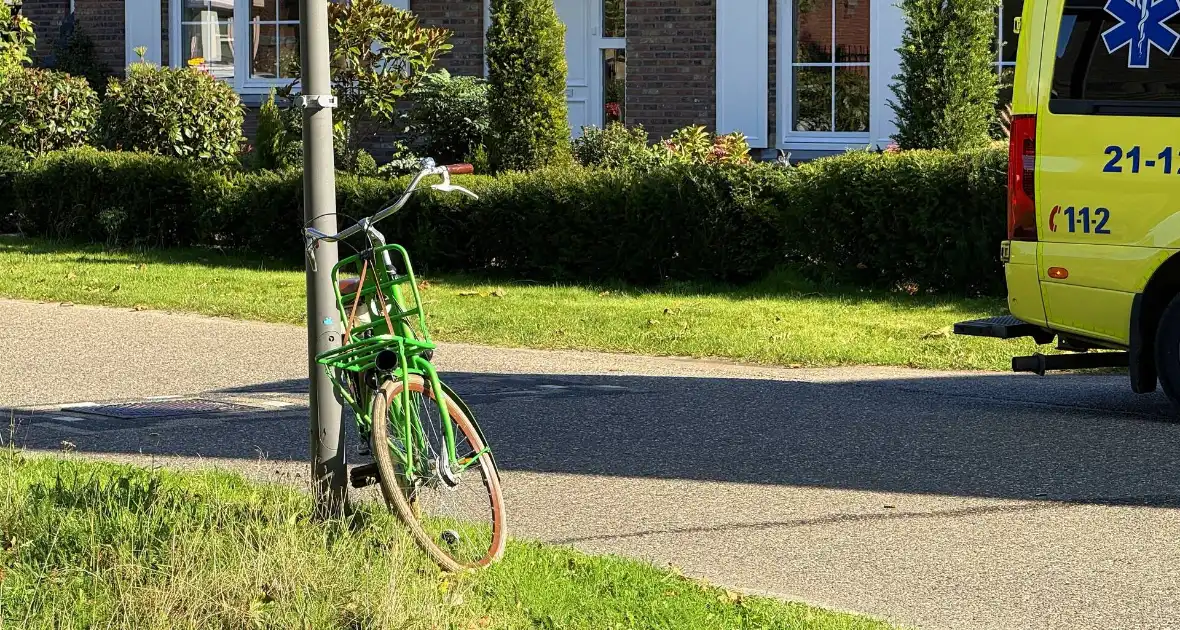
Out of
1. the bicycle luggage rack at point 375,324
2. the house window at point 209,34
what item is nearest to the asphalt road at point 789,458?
the bicycle luggage rack at point 375,324

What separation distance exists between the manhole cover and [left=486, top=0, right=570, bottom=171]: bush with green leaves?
25.8ft

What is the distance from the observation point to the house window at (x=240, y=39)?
21.9 m

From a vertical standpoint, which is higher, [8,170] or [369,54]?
[369,54]

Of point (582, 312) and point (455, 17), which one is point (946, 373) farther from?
point (455, 17)

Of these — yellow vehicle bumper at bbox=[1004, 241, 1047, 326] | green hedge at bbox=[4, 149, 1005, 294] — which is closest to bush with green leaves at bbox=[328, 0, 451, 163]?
green hedge at bbox=[4, 149, 1005, 294]

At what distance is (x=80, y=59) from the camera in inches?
882

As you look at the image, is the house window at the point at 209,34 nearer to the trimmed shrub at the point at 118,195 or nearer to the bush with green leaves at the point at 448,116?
the bush with green leaves at the point at 448,116

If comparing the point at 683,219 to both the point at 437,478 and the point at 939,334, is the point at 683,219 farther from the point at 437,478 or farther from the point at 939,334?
the point at 437,478

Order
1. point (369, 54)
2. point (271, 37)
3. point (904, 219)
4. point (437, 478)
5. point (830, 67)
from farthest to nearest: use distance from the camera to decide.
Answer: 1. point (271, 37)
2. point (830, 67)
3. point (369, 54)
4. point (904, 219)
5. point (437, 478)

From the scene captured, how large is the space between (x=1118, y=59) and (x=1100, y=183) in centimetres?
60

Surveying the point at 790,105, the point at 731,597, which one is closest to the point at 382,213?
the point at 731,597

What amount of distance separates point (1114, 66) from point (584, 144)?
426 inches

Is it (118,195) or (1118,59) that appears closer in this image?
(1118,59)

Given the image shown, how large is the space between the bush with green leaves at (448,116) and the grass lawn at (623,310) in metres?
3.85
